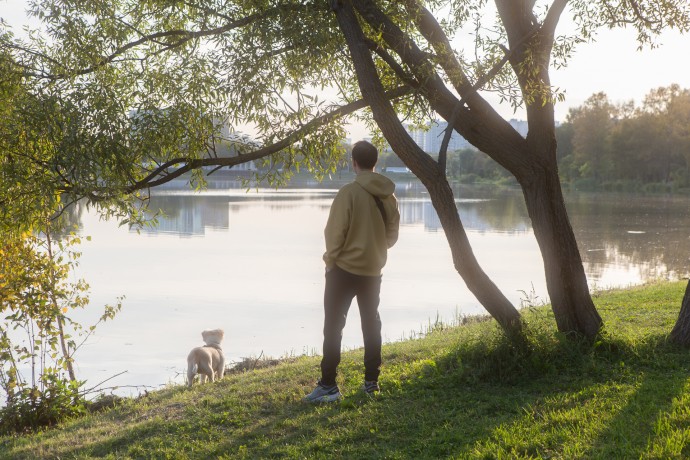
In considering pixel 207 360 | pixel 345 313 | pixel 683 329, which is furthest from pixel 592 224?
pixel 345 313

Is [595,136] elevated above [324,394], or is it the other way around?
[595,136]

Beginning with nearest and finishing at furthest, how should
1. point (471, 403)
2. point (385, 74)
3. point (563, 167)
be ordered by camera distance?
point (471, 403)
point (385, 74)
point (563, 167)

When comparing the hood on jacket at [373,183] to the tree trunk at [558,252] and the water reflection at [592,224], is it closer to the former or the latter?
the tree trunk at [558,252]

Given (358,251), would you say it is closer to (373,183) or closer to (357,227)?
(357,227)

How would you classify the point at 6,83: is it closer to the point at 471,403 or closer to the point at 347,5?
the point at 347,5

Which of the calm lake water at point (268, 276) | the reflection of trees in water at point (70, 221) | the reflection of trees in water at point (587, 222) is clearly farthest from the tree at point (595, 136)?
the reflection of trees in water at point (70, 221)

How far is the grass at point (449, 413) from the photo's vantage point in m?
4.66

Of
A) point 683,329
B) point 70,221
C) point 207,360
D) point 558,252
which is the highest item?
point 558,252

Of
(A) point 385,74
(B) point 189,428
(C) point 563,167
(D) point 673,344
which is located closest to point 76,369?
(B) point 189,428

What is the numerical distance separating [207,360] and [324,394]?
2597mm

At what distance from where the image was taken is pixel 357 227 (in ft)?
18.5

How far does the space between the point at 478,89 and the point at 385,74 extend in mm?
1560

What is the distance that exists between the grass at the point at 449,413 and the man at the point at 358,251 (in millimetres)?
412

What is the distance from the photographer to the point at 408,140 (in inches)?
262
